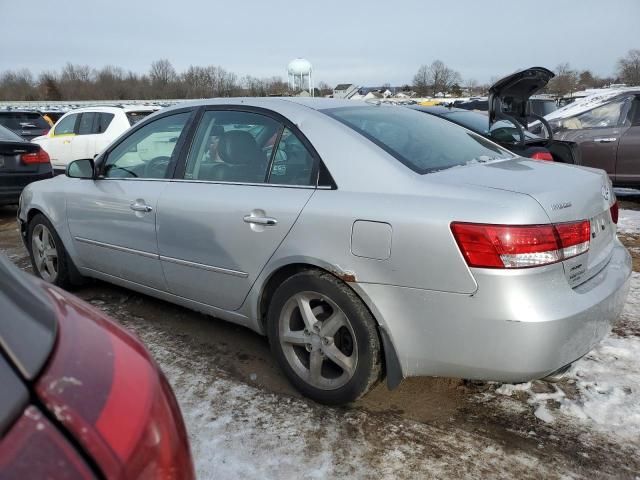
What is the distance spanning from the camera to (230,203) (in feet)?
9.64

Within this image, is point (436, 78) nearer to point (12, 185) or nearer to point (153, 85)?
point (153, 85)

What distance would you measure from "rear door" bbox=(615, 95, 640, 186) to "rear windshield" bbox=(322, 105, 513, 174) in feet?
17.6

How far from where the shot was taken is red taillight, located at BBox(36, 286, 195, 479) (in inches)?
34.3

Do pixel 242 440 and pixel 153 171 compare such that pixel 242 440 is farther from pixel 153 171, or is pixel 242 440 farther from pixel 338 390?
pixel 153 171

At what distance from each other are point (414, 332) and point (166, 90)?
70503 mm

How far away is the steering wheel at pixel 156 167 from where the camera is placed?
137 inches

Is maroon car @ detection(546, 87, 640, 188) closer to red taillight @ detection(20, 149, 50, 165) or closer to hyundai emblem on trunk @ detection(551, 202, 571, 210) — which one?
hyundai emblem on trunk @ detection(551, 202, 571, 210)

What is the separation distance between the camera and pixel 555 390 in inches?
111

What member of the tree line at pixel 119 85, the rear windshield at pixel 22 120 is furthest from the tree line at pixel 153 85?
the rear windshield at pixel 22 120

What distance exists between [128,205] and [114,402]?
2808mm

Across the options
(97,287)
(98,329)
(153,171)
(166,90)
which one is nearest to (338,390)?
(98,329)

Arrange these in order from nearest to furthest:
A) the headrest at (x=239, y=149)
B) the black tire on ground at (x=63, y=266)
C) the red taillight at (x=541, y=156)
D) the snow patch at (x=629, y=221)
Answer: the headrest at (x=239, y=149)
the black tire on ground at (x=63, y=266)
the red taillight at (x=541, y=156)
the snow patch at (x=629, y=221)

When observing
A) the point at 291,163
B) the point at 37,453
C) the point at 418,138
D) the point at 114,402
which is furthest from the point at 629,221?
the point at 37,453

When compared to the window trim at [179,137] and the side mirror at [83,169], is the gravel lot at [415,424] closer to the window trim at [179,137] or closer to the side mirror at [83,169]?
the window trim at [179,137]
